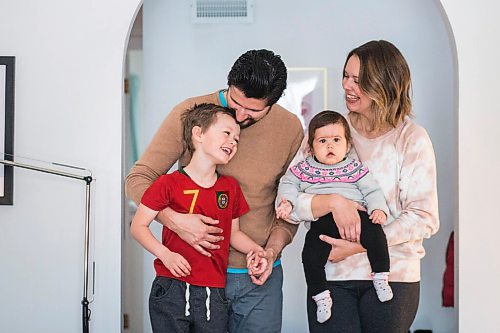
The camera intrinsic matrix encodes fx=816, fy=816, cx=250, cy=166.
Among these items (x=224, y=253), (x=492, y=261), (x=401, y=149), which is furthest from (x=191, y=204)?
(x=492, y=261)

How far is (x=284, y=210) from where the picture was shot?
2.91m

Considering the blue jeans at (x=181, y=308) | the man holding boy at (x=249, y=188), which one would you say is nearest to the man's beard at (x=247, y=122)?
the man holding boy at (x=249, y=188)

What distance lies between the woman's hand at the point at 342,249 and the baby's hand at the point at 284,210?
0.18 meters

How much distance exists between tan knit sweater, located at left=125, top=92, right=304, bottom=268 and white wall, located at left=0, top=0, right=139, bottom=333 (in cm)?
66

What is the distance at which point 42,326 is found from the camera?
11.9ft

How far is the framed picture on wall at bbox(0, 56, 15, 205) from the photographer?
361 centimetres

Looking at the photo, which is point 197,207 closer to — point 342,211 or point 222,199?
point 222,199

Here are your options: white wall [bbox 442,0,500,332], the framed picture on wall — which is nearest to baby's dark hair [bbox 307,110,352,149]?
white wall [bbox 442,0,500,332]

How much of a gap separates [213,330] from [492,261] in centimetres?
133

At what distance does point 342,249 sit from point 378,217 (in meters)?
0.17

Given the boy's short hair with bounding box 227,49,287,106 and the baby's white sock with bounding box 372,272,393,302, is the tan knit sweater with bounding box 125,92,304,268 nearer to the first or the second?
the boy's short hair with bounding box 227,49,287,106

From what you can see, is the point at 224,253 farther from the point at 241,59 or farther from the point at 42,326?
the point at 42,326

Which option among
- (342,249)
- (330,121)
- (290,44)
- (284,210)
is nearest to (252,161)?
(284,210)

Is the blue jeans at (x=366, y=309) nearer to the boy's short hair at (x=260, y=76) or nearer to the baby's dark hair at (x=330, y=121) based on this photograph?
the baby's dark hair at (x=330, y=121)
